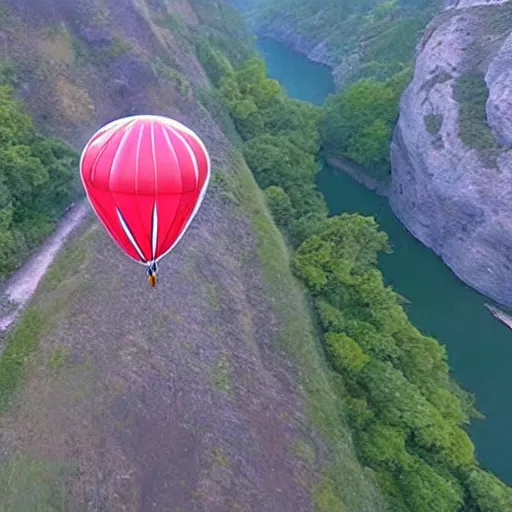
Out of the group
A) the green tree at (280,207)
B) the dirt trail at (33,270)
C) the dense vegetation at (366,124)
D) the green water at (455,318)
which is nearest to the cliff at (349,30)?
the dense vegetation at (366,124)

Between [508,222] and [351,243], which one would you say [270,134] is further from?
[508,222]

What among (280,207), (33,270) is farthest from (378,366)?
(33,270)

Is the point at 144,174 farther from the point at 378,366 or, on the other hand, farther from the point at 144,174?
the point at 378,366

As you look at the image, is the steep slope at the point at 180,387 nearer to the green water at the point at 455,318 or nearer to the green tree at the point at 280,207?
the green tree at the point at 280,207

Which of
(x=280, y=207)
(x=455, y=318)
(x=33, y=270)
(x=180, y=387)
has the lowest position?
(x=455, y=318)

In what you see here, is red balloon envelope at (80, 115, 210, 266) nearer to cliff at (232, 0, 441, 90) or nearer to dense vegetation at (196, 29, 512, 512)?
dense vegetation at (196, 29, 512, 512)

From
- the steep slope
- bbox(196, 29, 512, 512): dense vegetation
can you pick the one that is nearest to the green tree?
bbox(196, 29, 512, 512): dense vegetation
